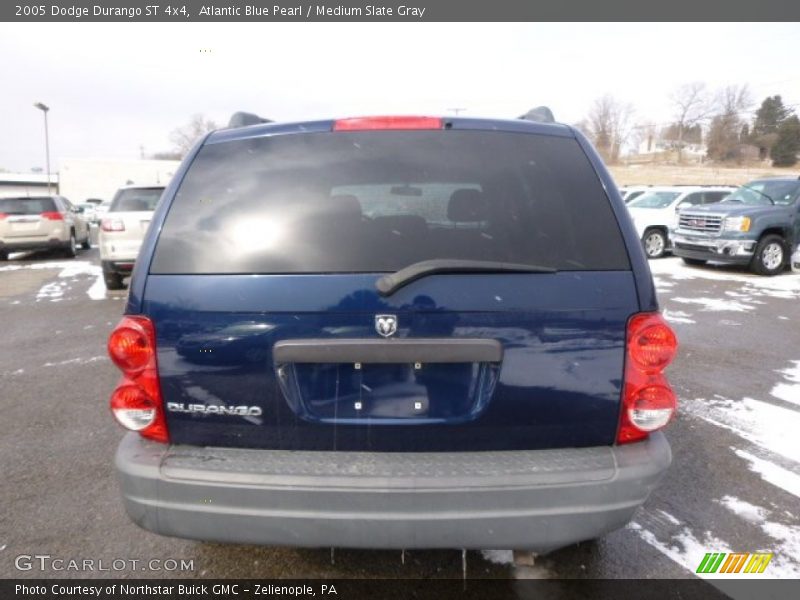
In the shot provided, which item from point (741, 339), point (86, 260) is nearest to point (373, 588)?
point (741, 339)

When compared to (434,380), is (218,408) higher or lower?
lower

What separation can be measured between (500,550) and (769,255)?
37.7 ft

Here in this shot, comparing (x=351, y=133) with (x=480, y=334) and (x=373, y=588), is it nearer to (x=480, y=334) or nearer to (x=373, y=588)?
(x=480, y=334)

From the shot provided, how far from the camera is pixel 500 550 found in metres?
2.34

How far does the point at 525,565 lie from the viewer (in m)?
2.42

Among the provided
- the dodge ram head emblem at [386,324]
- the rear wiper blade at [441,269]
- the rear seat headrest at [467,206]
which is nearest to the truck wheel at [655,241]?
the rear seat headrest at [467,206]

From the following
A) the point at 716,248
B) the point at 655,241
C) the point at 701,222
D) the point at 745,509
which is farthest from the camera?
the point at 655,241

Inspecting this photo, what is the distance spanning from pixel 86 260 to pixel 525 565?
51.0ft

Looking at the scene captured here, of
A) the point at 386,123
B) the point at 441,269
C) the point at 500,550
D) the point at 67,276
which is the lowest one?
the point at 67,276

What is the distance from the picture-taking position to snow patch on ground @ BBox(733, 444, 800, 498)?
10.1 feet

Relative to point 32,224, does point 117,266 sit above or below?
below

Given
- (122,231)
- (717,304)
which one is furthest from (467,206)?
(122,231)

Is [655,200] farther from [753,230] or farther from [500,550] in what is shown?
[500,550]

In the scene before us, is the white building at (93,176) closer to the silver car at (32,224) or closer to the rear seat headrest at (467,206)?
the silver car at (32,224)
